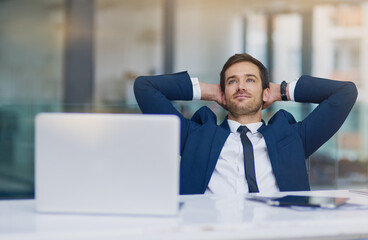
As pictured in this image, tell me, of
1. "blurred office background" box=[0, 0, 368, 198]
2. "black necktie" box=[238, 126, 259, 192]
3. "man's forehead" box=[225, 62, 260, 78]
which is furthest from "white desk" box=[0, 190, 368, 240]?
"blurred office background" box=[0, 0, 368, 198]

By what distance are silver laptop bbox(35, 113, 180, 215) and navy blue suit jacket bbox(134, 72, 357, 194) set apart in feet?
3.26

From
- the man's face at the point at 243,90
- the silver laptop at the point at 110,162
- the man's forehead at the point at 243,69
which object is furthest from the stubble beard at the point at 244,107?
the silver laptop at the point at 110,162

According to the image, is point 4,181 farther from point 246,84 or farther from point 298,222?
point 298,222

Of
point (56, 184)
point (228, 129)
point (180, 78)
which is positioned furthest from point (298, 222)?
point (180, 78)

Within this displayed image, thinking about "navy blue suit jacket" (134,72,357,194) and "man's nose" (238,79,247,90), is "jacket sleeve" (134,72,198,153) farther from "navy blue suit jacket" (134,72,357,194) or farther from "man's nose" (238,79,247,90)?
"man's nose" (238,79,247,90)

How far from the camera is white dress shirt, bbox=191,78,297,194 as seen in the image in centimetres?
233

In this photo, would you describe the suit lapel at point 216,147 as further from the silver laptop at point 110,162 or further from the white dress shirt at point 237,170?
the silver laptop at point 110,162

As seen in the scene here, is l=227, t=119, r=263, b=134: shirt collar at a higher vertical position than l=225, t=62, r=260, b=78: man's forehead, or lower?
lower

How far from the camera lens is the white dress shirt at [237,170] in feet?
7.63

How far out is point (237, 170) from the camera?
2365 mm

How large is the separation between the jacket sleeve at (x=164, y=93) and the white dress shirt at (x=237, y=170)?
0.66 feet

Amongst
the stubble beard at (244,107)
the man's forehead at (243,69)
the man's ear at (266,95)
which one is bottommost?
the stubble beard at (244,107)

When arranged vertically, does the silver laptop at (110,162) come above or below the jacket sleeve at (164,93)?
below

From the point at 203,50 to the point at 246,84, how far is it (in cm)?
476
